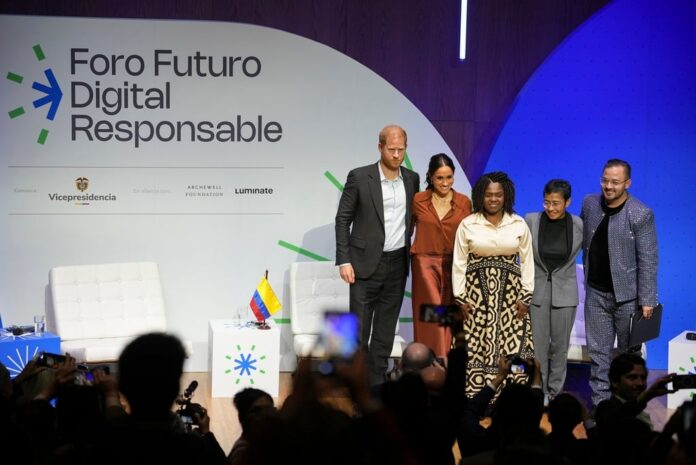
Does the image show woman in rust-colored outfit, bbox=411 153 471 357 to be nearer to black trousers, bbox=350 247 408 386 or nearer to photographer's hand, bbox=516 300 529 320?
black trousers, bbox=350 247 408 386

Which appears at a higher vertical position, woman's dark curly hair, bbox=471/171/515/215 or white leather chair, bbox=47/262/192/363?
woman's dark curly hair, bbox=471/171/515/215

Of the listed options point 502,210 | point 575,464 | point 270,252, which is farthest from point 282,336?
point 575,464

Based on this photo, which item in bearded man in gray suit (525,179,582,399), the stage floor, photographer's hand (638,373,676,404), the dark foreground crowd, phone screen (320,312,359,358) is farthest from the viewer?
bearded man in gray suit (525,179,582,399)

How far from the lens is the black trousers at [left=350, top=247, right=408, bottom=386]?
6500mm

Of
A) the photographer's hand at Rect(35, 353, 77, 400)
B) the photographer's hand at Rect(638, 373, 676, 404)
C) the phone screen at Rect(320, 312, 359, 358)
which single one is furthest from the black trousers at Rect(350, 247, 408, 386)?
the phone screen at Rect(320, 312, 359, 358)

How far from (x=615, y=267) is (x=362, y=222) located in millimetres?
1635

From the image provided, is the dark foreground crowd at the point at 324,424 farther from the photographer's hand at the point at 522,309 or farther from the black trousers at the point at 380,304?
the black trousers at the point at 380,304

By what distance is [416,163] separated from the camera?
312 inches

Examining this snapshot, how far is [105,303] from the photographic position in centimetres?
740

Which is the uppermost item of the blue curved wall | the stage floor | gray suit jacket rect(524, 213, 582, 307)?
the blue curved wall

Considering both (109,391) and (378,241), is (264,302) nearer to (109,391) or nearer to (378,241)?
(378,241)

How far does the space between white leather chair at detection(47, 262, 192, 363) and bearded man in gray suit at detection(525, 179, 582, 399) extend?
2523mm

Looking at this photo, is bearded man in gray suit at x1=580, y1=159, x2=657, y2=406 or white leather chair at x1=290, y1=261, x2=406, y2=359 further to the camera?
white leather chair at x1=290, y1=261, x2=406, y2=359

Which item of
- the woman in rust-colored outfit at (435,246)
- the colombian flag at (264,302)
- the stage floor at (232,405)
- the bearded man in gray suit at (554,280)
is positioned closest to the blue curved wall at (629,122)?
the stage floor at (232,405)
